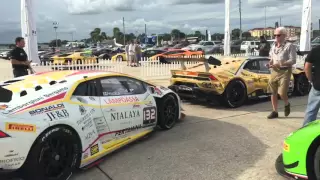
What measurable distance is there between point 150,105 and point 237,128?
1.75 metres

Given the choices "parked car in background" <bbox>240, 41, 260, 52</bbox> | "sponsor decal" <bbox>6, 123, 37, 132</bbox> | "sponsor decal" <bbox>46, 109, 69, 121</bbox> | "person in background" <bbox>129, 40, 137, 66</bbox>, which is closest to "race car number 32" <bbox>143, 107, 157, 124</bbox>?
"sponsor decal" <bbox>46, 109, 69, 121</bbox>

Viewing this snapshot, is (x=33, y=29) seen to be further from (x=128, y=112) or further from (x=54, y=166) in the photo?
(x=54, y=166)

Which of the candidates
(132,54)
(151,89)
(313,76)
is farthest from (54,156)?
(132,54)

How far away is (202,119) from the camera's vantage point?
7.22 m

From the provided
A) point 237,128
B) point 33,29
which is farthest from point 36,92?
point 33,29

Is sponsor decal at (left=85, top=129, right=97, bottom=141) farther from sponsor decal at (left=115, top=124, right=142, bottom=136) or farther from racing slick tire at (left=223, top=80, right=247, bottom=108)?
racing slick tire at (left=223, top=80, right=247, bottom=108)

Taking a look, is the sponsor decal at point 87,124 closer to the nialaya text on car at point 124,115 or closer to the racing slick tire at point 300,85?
the nialaya text on car at point 124,115

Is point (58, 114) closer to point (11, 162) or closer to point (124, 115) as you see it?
point (11, 162)

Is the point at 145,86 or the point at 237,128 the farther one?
the point at 237,128

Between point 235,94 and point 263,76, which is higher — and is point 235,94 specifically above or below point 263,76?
below

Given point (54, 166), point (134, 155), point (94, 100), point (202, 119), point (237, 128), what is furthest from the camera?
point (202, 119)

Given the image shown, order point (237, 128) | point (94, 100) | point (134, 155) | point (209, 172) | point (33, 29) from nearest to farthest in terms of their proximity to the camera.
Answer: point (209, 172) < point (94, 100) < point (134, 155) < point (237, 128) < point (33, 29)

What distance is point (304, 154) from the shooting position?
3518 mm

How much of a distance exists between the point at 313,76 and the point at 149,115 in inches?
101
